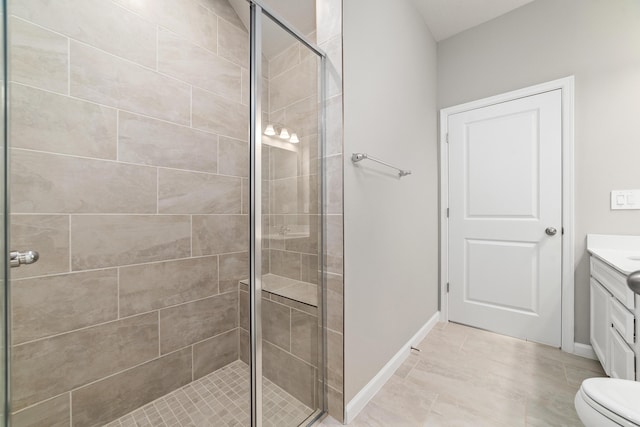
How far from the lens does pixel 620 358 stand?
1.28 metres

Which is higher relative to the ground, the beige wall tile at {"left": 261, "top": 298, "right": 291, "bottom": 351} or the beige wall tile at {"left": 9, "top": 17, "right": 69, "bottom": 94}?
the beige wall tile at {"left": 9, "top": 17, "right": 69, "bottom": 94}

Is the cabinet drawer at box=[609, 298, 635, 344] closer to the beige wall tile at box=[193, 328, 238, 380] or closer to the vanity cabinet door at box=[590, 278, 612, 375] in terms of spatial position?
the vanity cabinet door at box=[590, 278, 612, 375]

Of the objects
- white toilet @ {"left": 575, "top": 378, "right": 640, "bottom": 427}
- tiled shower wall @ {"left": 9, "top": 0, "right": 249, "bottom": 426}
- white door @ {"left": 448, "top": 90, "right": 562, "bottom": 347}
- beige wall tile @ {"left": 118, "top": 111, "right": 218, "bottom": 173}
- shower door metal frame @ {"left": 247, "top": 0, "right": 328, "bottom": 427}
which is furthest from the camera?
white door @ {"left": 448, "top": 90, "right": 562, "bottom": 347}

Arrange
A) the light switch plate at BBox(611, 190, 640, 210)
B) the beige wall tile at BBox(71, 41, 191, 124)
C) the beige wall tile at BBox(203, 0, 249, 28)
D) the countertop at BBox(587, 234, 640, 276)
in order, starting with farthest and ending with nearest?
1. the beige wall tile at BBox(203, 0, 249, 28)
2. the light switch plate at BBox(611, 190, 640, 210)
3. the countertop at BBox(587, 234, 640, 276)
4. the beige wall tile at BBox(71, 41, 191, 124)

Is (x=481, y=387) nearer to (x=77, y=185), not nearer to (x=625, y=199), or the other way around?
(x=625, y=199)

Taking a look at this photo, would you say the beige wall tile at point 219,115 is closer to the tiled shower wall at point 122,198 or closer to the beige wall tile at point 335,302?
the tiled shower wall at point 122,198

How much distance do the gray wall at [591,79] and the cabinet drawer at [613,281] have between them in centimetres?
25

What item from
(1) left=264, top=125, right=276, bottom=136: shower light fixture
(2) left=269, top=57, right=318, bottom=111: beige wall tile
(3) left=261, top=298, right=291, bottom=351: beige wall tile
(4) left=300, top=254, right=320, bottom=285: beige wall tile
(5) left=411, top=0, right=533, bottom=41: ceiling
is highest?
(5) left=411, top=0, right=533, bottom=41: ceiling

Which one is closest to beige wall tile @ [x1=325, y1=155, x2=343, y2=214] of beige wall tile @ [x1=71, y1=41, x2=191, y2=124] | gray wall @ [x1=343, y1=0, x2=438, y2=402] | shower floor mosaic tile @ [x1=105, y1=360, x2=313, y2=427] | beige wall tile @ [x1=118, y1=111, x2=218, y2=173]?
gray wall @ [x1=343, y1=0, x2=438, y2=402]

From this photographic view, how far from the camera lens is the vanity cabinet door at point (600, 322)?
1479mm

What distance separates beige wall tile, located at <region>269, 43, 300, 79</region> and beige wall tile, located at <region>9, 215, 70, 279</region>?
1234 millimetres

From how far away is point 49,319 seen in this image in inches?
48.0

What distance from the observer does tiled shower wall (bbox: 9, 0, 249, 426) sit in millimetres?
1176

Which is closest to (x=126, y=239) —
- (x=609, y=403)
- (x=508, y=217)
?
(x=609, y=403)
